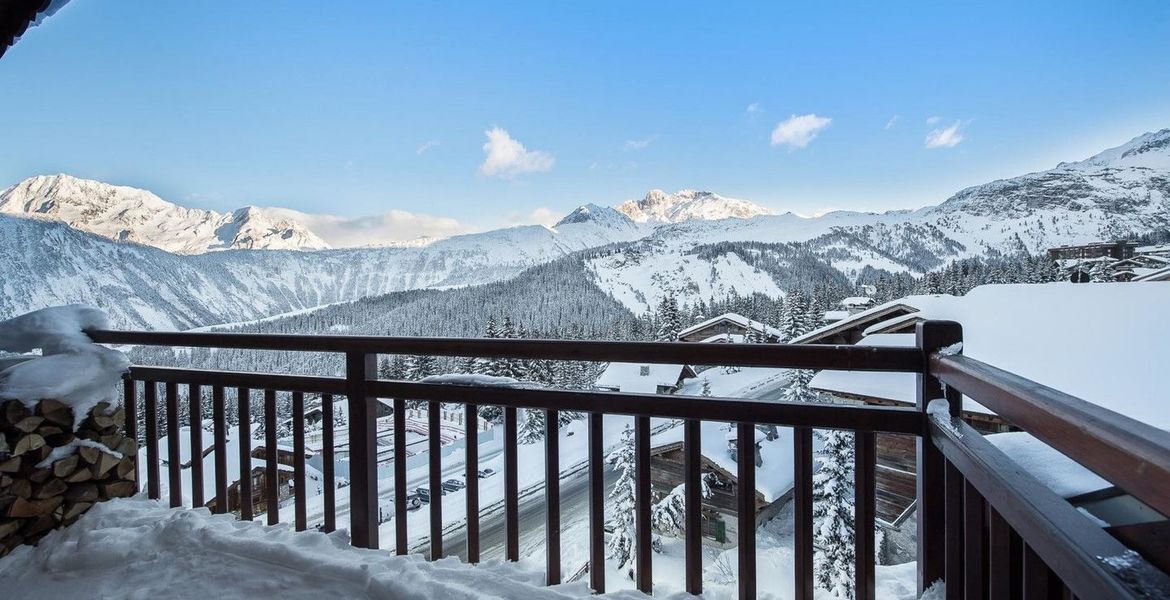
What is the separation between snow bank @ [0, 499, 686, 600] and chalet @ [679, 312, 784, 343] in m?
4.00

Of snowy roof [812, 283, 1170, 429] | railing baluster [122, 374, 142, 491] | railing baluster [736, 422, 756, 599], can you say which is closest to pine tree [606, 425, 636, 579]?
snowy roof [812, 283, 1170, 429]

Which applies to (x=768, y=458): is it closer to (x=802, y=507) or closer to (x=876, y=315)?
(x=876, y=315)

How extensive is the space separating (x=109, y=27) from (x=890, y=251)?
428 inches

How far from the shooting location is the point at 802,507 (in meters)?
1.30

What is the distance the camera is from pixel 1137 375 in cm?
290

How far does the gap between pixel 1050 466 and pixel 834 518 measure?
16.9 ft

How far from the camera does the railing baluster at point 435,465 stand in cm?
167

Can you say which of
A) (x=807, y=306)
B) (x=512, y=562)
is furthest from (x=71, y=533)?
(x=807, y=306)

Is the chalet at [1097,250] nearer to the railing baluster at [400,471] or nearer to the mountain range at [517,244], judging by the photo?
the mountain range at [517,244]

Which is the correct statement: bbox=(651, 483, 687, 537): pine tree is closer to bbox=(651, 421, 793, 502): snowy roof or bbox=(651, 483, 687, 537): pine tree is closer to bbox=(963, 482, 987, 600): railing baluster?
bbox=(651, 421, 793, 502): snowy roof

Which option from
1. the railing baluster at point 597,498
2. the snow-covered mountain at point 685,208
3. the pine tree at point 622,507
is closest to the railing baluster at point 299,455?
the railing baluster at point 597,498

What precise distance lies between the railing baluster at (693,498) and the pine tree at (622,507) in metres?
3.33

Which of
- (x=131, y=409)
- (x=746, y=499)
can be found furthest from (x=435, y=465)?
(x=131, y=409)

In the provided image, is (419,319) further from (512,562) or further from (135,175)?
(135,175)
